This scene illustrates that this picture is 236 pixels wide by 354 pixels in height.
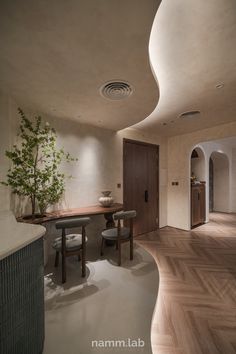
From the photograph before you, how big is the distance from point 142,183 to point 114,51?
3.07m

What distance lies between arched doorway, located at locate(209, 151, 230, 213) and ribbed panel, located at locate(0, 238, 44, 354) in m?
7.06

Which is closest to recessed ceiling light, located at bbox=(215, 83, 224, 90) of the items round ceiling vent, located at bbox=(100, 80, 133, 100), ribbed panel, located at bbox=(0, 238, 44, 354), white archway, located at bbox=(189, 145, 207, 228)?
round ceiling vent, located at bbox=(100, 80, 133, 100)

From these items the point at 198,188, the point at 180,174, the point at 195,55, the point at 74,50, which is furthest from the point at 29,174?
the point at 198,188

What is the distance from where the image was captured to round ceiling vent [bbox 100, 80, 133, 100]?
195 centimetres

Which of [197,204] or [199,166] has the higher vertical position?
[199,166]

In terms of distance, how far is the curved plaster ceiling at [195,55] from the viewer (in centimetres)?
125

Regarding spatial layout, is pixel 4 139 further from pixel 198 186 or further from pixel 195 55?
pixel 198 186

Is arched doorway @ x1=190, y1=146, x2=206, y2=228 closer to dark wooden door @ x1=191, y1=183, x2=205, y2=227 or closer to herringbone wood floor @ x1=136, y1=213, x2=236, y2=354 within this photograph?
dark wooden door @ x1=191, y1=183, x2=205, y2=227

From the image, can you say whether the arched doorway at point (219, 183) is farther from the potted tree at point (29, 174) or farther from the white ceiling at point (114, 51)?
the potted tree at point (29, 174)

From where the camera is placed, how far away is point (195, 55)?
1672 millimetres

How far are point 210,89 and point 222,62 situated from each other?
542 millimetres

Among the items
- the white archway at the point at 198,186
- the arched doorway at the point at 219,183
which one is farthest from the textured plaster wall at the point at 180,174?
the arched doorway at the point at 219,183

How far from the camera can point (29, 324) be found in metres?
1.02

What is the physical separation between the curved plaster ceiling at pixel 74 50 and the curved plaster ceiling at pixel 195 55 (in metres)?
0.21
